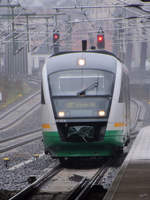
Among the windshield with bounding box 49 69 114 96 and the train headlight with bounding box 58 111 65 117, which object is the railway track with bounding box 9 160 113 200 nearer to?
the train headlight with bounding box 58 111 65 117

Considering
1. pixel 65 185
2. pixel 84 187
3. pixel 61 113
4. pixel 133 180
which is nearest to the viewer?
pixel 133 180

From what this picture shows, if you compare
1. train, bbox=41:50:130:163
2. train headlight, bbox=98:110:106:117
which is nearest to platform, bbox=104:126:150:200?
train, bbox=41:50:130:163

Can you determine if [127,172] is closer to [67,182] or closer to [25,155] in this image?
[67,182]

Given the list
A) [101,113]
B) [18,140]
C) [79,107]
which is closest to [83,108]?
[79,107]

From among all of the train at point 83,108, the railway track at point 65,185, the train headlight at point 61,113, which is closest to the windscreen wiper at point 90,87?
the train at point 83,108

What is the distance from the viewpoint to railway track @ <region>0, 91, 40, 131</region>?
3391 centimetres

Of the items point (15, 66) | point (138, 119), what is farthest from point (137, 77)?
→ point (138, 119)

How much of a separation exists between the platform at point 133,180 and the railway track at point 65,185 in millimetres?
625

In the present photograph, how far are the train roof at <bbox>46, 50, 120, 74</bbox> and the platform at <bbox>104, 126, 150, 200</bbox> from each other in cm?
257

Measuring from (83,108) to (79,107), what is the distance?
110mm

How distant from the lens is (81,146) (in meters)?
12.5

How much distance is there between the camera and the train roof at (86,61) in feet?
43.8

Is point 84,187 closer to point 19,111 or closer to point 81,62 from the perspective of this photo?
point 81,62

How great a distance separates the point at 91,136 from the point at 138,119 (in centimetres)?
2226
